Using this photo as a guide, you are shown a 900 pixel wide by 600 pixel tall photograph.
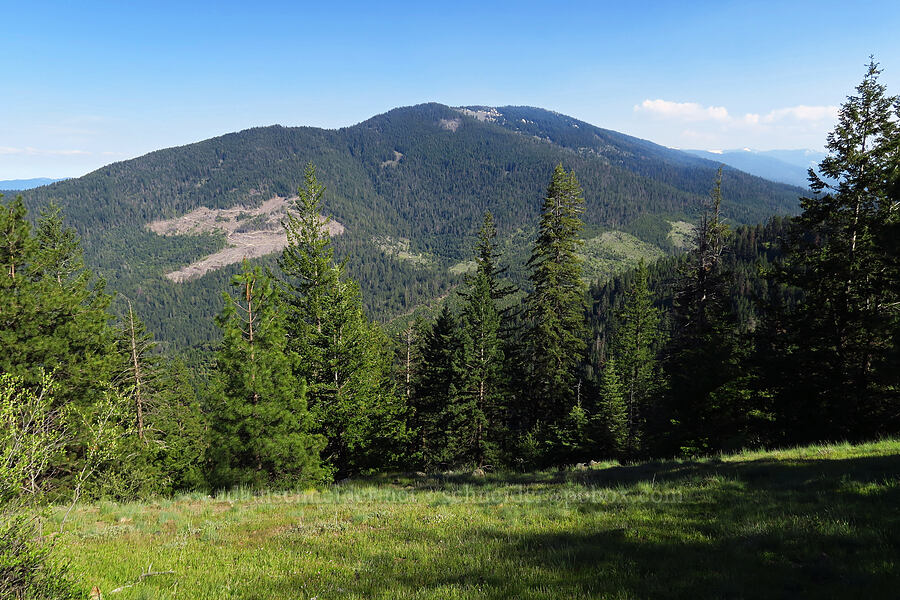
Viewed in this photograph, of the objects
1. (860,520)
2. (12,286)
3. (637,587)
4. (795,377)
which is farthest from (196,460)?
(795,377)

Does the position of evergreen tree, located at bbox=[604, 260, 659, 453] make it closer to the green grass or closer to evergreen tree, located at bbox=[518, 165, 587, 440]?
evergreen tree, located at bbox=[518, 165, 587, 440]

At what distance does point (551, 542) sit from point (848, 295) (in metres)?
20.2

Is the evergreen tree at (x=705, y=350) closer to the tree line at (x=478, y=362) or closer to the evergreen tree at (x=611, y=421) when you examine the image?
the tree line at (x=478, y=362)

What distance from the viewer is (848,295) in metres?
18.5

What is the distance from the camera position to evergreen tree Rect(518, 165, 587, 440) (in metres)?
28.9

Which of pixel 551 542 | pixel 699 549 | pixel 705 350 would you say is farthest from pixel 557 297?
pixel 699 549

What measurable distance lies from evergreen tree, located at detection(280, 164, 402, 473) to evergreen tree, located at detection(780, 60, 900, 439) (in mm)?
22395

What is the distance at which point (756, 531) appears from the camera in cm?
684

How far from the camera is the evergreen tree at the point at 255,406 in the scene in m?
18.0

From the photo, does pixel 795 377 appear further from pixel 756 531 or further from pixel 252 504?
pixel 252 504

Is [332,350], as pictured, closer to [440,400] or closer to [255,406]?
[255,406]

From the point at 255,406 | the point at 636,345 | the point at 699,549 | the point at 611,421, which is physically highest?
the point at 699,549

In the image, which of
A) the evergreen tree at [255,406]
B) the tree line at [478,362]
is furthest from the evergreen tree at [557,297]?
the evergreen tree at [255,406]

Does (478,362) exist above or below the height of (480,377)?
above
